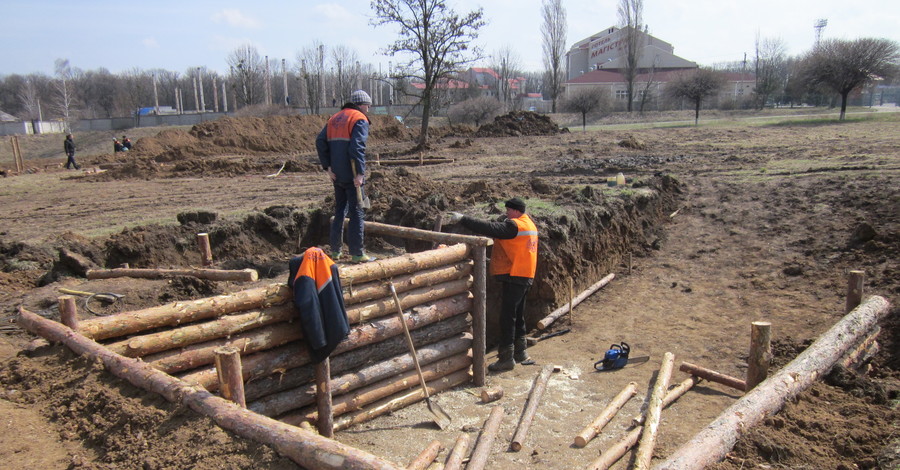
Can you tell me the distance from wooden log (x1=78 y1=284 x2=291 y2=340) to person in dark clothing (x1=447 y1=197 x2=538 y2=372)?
301 cm

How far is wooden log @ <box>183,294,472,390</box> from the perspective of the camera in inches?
191

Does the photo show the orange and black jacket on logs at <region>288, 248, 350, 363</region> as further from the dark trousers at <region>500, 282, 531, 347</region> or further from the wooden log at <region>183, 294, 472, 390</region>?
the dark trousers at <region>500, 282, 531, 347</region>

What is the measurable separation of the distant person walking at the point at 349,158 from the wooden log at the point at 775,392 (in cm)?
507

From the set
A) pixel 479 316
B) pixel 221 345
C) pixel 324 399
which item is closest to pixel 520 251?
pixel 479 316

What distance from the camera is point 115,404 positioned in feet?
12.1

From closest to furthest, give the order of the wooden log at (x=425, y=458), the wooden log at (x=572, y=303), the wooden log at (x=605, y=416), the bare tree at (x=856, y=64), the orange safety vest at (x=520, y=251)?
the wooden log at (x=425, y=458) → the wooden log at (x=605, y=416) → the orange safety vest at (x=520, y=251) → the wooden log at (x=572, y=303) → the bare tree at (x=856, y=64)

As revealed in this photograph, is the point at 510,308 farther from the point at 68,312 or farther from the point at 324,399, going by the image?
the point at 68,312

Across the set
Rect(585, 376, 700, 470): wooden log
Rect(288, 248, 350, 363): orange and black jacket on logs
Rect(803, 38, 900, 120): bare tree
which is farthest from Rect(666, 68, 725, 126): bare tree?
Rect(288, 248, 350, 363): orange and black jacket on logs

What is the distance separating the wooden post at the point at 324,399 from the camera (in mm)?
5328

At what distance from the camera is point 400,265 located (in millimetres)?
6152

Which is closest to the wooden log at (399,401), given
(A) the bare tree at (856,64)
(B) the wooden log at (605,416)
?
(B) the wooden log at (605,416)

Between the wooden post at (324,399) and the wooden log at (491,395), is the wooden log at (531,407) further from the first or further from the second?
the wooden post at (324,399)

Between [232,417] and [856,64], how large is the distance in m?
41.1

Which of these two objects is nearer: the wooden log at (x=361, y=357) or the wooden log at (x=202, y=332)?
the wooden log at (x=202, y=332)
